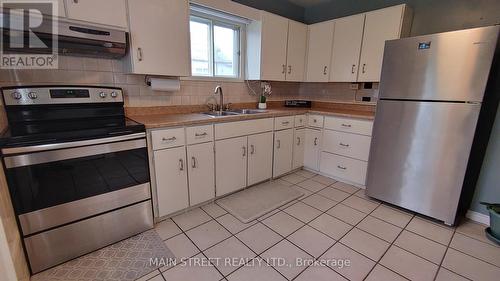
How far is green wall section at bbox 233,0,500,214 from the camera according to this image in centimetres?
202

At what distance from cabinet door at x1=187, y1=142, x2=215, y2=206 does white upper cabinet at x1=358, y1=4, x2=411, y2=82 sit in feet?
7.04

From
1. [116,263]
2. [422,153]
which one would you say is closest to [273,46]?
[422,153]

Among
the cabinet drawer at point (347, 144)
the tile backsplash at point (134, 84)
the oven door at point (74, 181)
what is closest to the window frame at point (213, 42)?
the tile backsplash at point (134, 84)

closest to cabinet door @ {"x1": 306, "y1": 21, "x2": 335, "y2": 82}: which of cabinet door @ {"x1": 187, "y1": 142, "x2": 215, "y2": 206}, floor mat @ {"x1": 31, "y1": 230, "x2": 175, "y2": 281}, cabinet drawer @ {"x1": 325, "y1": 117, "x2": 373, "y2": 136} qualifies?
cabinet drawer @ {"x1": 325, "y1": 117, "x2": 373, "y2": 136}

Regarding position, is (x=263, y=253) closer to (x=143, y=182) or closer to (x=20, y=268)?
(x=143, y=182)

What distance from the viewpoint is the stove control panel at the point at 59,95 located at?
4.76 feet

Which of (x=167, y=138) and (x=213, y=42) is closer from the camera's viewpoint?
(x=167, y=138)

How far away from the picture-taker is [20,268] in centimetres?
124

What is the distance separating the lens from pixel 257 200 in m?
2.42

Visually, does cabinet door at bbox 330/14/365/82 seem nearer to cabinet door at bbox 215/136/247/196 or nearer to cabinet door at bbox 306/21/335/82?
cabinet door at bbox 306/21/335/82

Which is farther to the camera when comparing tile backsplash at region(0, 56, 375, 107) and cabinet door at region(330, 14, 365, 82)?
cabinet door at region(330, 14, 365, 82)

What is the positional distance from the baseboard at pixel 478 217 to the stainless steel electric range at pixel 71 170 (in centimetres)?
302

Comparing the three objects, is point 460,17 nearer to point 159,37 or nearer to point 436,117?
point 436,117

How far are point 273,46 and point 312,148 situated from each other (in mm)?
1497
